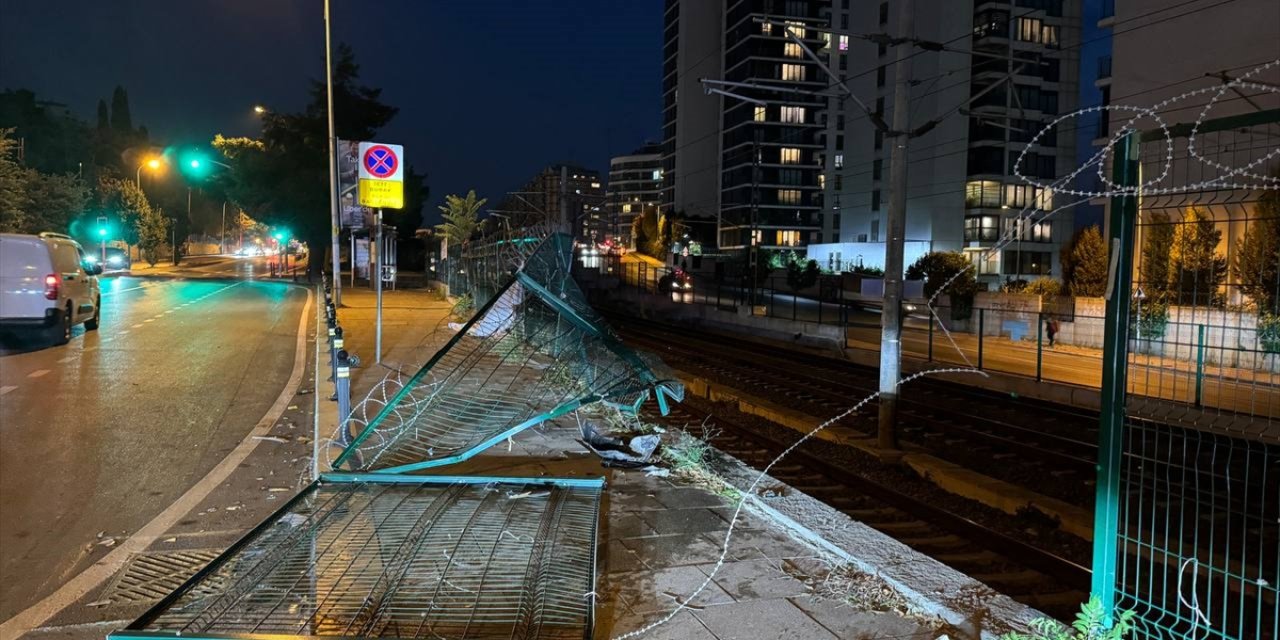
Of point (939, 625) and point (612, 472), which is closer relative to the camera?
point (939, 625)

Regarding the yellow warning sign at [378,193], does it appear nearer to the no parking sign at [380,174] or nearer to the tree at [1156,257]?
the no parking sign at [380,174]

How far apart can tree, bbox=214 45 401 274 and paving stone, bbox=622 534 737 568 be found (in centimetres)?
4692

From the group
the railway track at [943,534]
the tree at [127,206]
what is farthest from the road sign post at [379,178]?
the tree at [127,206]

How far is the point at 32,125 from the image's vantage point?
226 feet

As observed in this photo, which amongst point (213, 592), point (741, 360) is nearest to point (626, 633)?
A: point (213, 592)

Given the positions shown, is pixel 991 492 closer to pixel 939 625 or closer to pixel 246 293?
pixel 939 625

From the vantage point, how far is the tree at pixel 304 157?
48250 mm

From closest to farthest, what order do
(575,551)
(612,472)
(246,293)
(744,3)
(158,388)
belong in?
1. (575,551)
2. (612,472)
3. (158,388)
4. (246,293)
5. (744,3)

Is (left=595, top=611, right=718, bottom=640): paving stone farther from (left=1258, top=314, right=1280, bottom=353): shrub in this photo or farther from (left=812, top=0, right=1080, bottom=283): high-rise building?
(left=812, top=0, right=1080, bottom=283): high-rise building

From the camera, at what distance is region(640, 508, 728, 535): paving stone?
597 cm

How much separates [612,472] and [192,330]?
51.8ft

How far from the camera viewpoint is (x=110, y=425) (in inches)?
382

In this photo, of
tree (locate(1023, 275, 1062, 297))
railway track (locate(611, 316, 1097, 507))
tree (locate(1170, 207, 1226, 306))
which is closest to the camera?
tree (locate(1170, 207, 1226, 306))

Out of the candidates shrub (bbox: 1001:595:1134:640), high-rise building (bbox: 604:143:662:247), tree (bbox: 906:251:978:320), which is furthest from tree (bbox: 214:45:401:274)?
high-rise building (bbox: 604:143:662:247)
